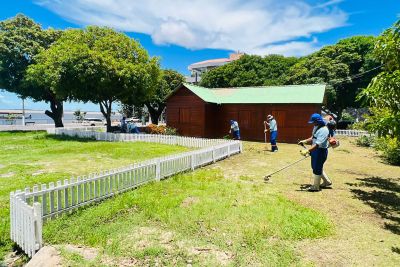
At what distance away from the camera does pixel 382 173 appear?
473 inches

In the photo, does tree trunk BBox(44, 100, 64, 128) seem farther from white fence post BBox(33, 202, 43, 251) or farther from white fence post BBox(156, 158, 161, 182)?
white fence post BBox(33, 202, 43, 251)

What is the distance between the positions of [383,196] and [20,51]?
3325cm

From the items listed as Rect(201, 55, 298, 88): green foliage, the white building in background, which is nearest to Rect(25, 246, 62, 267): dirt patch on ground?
Rect(201, 55, 298, 88): green foliage

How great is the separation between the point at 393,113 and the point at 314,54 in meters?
38.5

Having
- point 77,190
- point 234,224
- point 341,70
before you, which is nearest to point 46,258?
point 77,190

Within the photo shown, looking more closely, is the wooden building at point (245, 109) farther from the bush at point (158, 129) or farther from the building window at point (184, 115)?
the bush at point (158, 129)

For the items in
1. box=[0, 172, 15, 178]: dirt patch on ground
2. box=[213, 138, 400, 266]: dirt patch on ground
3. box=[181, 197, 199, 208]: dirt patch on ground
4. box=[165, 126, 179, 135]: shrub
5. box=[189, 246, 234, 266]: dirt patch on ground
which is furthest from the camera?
box=[165, 126, 179, 135]: shrub

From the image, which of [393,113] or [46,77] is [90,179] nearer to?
[393,113]

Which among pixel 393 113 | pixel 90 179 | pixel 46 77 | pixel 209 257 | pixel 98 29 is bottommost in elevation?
pixel 209 257

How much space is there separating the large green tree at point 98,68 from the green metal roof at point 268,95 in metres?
4.16

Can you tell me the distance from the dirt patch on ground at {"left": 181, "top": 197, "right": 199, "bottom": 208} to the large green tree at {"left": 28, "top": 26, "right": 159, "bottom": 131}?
15512 mm

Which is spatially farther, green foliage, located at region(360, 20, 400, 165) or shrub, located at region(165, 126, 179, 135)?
shrub, located at region(165, 126, 179, 135)

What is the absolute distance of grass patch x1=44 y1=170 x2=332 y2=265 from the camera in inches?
A: 195

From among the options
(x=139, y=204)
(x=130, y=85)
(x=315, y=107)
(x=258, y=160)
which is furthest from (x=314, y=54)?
(x=139, y=204)
